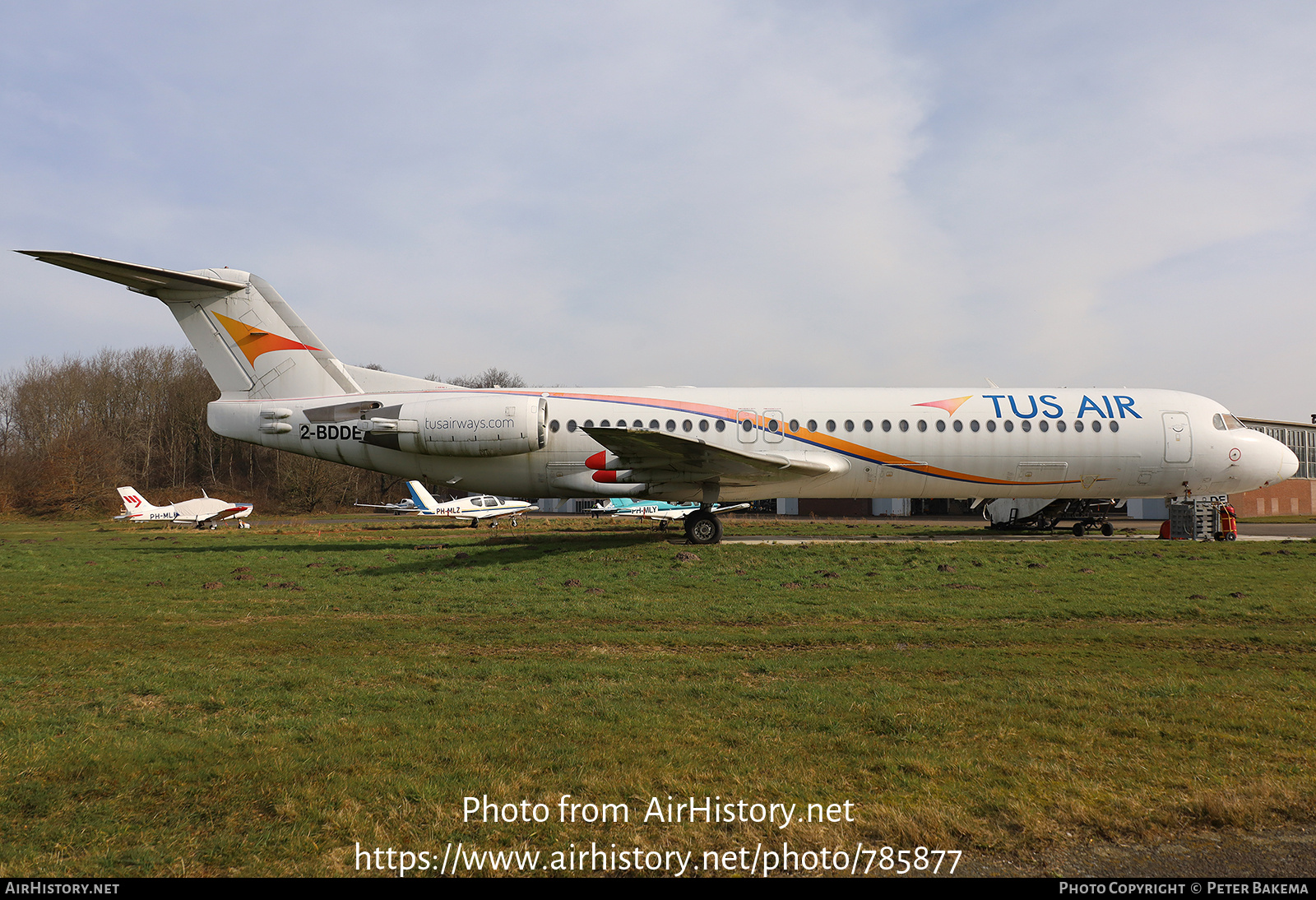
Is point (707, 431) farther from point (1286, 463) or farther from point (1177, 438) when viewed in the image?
point (1286, 463)

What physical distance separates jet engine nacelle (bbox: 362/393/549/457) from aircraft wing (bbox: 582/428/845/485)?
2.12 meters

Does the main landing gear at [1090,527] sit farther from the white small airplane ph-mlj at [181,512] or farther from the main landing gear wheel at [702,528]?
the white small airplane ph-mlj at [181,512]

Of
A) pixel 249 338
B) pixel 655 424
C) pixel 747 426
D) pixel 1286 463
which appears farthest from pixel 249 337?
pixel 1286 463

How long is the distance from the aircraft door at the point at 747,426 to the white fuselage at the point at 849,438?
33 mm

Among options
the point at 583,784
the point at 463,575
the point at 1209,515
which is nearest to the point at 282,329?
the point at 463,575

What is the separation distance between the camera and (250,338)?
1689 cm

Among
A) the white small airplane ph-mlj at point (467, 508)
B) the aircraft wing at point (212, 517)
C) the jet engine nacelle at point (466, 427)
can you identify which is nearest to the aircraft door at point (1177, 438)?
the jet engine nacelle at point (466, 427)

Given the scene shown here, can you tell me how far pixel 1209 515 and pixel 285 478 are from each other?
195 feet

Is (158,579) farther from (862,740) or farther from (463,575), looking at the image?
(862,740)

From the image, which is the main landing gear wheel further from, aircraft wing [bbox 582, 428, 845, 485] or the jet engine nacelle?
the jet engine nacelle

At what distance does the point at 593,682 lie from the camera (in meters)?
5.93

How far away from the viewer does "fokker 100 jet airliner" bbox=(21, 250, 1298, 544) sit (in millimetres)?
16594

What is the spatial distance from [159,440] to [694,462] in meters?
65.5

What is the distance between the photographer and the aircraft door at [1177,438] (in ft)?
58.4
